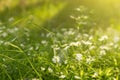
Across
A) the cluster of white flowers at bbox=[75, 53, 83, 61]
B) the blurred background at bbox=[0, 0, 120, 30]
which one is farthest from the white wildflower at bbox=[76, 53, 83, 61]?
the blurred background at bbox=[0, 0, 120, 30]

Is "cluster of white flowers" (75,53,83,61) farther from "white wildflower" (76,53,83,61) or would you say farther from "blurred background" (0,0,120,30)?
"blurred background" (0,0,120,30)

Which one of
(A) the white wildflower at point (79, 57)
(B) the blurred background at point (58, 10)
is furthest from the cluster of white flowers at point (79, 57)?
(B) the blurred background at point (58, 10)

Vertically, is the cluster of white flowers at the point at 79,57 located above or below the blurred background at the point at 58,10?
below

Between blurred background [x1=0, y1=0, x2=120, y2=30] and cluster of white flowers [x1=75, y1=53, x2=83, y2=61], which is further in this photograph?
blurred background [x1=0, y1=0, x2=120, y2=30]

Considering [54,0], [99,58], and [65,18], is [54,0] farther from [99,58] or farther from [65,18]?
[99,58]

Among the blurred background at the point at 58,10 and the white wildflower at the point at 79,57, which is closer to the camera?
the white wildflower at the point at 79,57

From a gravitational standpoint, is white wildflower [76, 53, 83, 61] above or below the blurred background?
below

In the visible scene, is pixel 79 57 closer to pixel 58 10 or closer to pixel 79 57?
pixel 79 57

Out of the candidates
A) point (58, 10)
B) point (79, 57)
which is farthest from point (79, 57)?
point (58, 10)

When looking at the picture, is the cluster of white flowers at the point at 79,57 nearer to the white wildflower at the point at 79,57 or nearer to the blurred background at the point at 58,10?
the white wildflower at the point at 79,57
